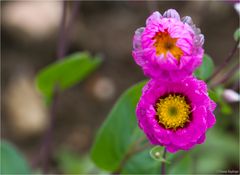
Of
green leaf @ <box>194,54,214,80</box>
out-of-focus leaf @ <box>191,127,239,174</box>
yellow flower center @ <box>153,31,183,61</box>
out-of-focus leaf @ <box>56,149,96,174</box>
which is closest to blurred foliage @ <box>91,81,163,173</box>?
green leaf @ <box>194,54,214,80</box>

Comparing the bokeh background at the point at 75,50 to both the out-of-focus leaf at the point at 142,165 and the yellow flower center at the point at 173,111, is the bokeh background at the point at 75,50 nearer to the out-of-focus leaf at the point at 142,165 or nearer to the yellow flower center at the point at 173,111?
the out-of-focus leaf at the point at 142,165

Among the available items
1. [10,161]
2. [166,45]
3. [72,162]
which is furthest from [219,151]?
[166,45]

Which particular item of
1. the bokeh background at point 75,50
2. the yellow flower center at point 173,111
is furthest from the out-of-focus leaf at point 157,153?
the bokeh background at point 75,50

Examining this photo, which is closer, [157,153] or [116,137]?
[157,153]

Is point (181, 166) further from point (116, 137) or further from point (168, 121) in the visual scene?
point (168, 121)

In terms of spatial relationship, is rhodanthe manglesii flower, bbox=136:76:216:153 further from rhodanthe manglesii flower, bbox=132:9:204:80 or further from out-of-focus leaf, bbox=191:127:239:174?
out-of-focus leaf, bbox=191:127:239:174

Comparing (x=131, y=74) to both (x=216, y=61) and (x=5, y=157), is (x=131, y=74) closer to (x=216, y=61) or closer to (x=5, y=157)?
(x=216, y=61)

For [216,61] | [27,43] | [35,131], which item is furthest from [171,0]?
[35,131]
